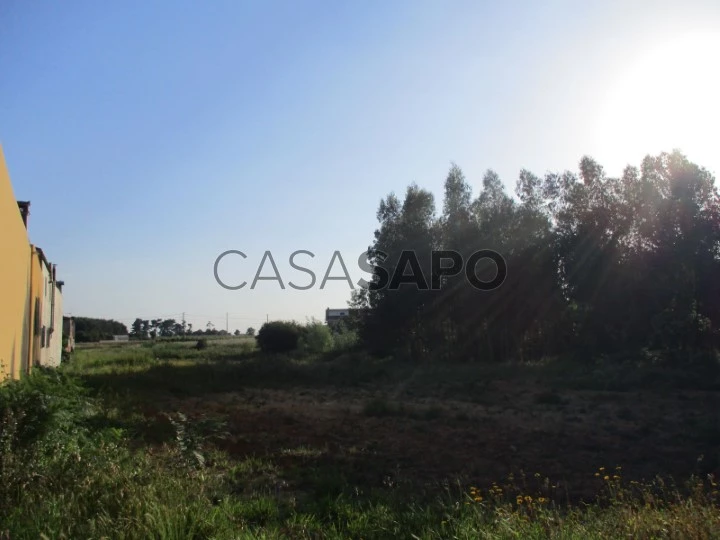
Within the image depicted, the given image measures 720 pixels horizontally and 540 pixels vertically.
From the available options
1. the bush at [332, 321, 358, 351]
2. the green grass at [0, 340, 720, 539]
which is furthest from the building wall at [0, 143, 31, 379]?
the bush at [332, 321, 358, 351]

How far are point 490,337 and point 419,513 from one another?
20851 millimetres

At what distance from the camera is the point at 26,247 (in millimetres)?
11164

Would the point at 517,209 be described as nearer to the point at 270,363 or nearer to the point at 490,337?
the point at 490,337

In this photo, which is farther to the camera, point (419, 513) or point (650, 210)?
point (650, 210)

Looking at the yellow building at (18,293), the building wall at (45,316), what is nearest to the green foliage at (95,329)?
the building wall at (45,316)

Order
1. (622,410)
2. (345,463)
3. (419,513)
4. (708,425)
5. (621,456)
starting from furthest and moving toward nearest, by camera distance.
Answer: (622,410) < (708,425) < (621,456) < (345,463) < (419,513)

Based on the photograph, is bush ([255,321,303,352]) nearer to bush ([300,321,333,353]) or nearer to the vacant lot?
bush ([300,321,333,353])

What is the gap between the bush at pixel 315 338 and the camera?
31648 millimetres

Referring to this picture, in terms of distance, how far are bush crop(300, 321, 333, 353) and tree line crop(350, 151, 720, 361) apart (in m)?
5.68

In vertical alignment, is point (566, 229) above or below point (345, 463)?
above

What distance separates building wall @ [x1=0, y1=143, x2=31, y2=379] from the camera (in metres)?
7.79

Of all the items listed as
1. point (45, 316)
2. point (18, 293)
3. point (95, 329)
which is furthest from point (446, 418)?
point (95, 329)

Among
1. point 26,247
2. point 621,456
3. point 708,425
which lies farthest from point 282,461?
point 26,247

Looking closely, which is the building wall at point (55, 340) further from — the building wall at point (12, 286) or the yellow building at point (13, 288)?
the building wall at point (12, 286)
